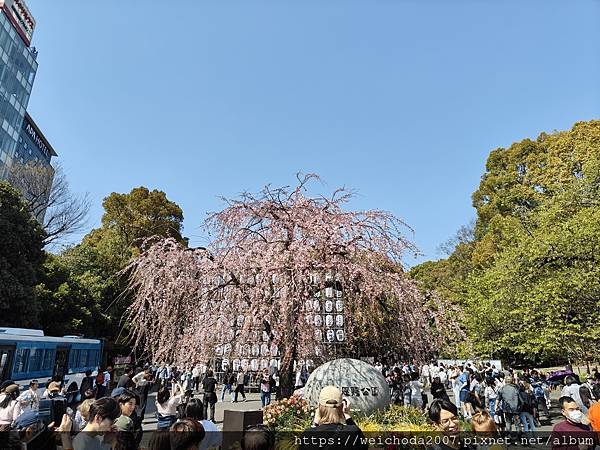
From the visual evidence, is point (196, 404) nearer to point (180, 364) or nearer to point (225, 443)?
point (225, 443)

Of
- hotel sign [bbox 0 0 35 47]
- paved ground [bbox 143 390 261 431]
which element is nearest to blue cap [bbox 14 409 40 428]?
paved ground [bbox 143 390 261 431]

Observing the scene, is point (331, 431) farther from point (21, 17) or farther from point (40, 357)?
point (21, 17)

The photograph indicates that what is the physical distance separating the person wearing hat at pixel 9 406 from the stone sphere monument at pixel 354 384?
5.05 metres

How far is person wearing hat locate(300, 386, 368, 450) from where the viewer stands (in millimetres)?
3289

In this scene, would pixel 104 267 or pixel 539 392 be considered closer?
pixel 539 392

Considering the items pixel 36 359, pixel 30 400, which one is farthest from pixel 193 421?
pixel 36 359

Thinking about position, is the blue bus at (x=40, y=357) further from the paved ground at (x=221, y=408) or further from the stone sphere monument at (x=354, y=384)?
the stone sphere monument at (x=354, y=384)

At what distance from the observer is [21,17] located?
34.6 meters

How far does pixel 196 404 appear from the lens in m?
4.96

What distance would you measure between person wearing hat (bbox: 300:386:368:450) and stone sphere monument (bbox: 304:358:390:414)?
14.7 ft

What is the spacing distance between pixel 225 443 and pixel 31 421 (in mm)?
2830

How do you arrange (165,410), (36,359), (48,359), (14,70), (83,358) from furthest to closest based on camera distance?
1. (14,70)
2. (83,358)
3. (48,359)
4. (36,359)
5. (165,410)

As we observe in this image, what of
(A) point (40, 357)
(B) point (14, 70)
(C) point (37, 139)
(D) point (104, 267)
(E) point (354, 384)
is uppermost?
(C) point (37, 139)

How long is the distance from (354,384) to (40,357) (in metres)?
11.7
